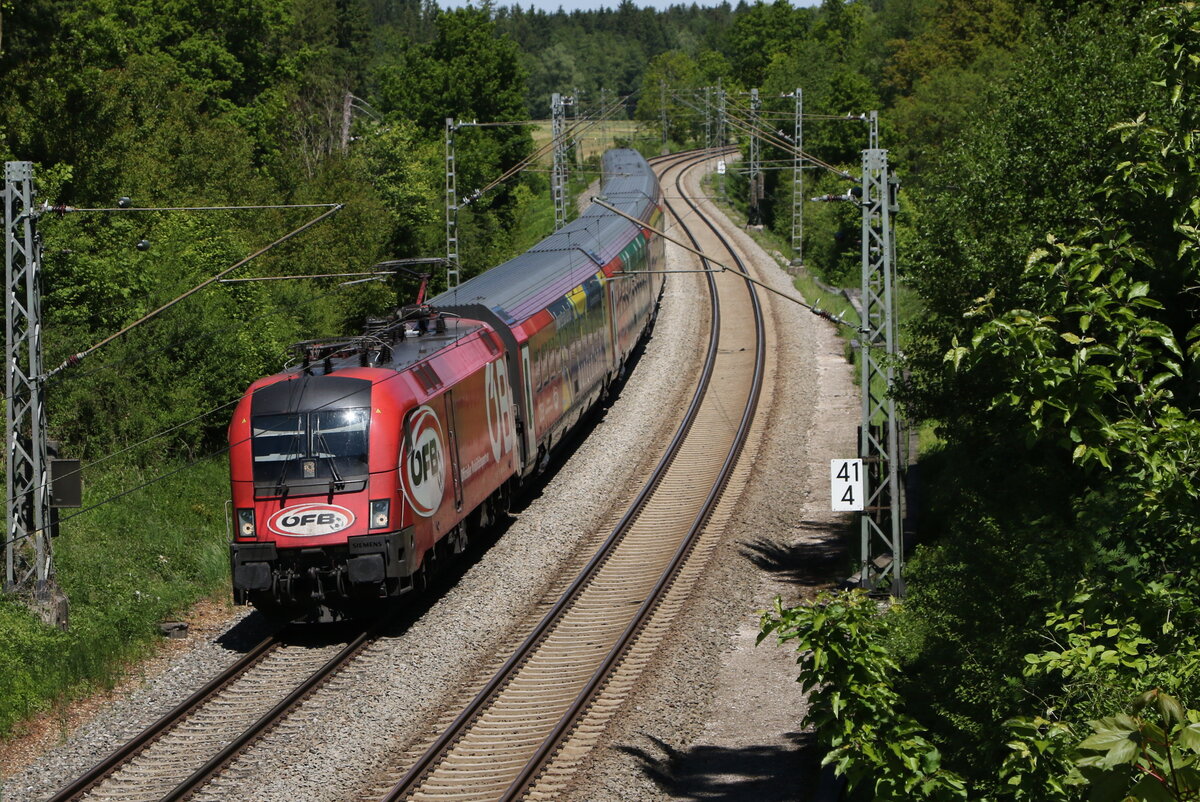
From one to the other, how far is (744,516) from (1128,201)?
577 inches

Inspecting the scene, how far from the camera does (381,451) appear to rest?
53.8 ft

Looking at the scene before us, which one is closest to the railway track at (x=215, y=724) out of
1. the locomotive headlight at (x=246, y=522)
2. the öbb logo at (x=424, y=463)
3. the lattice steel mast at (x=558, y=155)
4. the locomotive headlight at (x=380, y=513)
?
the locomotive headlight at (x=246, y=522)

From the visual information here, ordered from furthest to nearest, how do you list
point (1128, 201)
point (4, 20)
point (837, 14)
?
point (837, 14) → point (4, 20) → point (1128, 201)

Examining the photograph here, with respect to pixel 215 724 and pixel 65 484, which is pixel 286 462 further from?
pixel 215 724

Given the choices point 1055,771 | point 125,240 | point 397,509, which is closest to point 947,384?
point 397,509

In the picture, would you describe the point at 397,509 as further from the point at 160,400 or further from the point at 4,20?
the point at 4,20

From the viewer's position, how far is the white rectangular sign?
60.5ft

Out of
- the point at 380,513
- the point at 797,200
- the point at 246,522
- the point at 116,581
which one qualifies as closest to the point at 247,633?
the point at 246,522

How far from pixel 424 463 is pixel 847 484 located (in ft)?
19.5

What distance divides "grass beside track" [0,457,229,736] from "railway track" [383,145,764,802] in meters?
4.75

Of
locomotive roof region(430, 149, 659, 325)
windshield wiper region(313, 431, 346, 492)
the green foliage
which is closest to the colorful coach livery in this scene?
windshield wiper region(313, 431, 346, 492)

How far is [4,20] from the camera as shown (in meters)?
28.2

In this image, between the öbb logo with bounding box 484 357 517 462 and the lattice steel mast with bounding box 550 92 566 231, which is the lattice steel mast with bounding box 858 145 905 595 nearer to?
the öbb logo with bounding box 484 357 517 462

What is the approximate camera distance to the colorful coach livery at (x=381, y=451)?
53.9 feet
